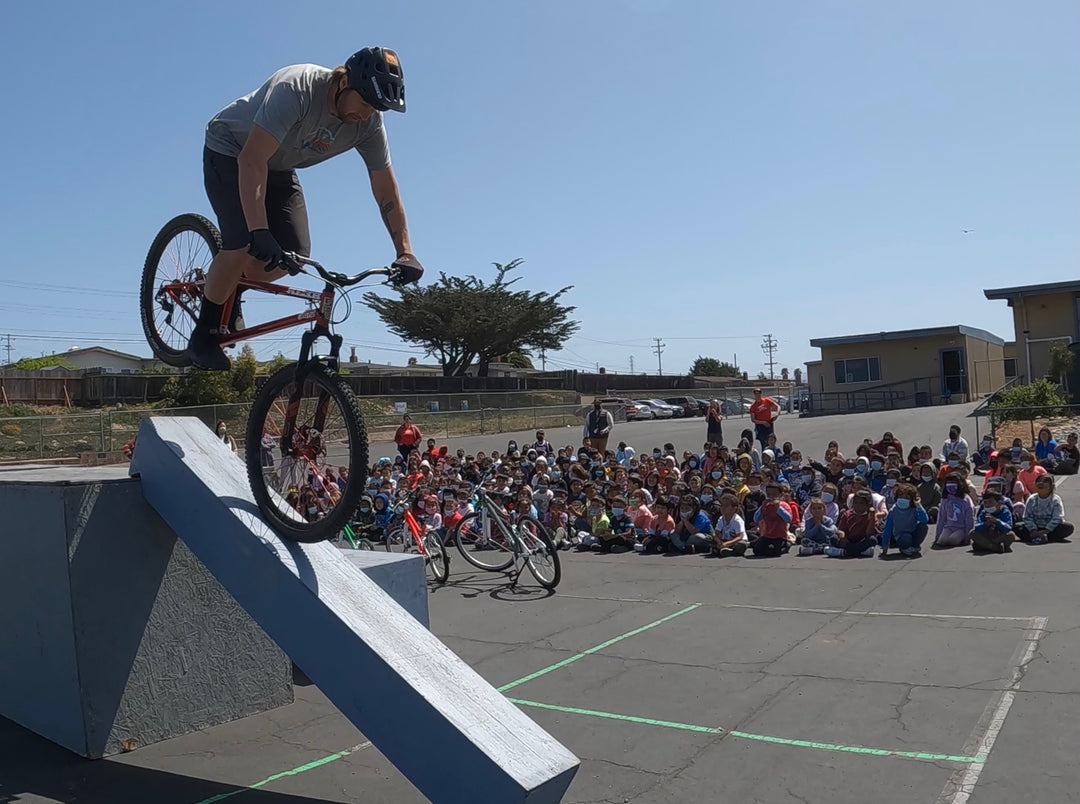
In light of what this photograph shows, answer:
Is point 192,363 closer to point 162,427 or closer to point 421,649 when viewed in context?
point 162,427

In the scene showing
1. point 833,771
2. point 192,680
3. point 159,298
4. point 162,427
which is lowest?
point 833,771

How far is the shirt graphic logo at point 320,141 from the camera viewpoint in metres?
4.65

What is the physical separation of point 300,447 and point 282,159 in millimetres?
1551

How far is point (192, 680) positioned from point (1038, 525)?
9.41 metres

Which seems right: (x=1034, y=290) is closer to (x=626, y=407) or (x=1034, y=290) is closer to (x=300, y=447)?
(x=626, y=407)

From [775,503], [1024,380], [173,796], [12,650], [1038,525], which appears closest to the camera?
[173,796]

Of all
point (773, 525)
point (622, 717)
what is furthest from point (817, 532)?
point (622, 717)

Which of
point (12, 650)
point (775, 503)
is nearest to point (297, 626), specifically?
point (12, 650)

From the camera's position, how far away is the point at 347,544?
11.8m

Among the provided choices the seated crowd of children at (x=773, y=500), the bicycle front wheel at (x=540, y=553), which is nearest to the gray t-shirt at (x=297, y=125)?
the bicycle front wheel at (x=540, y=553)

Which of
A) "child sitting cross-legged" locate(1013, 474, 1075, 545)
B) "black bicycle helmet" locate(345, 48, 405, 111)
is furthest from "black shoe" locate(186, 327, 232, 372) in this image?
"child sitting cross-legged" locate(1013, 474, 1075, 545)

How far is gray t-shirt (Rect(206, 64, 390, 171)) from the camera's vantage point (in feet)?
14.3

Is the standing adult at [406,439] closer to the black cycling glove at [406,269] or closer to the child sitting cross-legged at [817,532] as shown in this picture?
the child sitting cross-legged at [817,532]

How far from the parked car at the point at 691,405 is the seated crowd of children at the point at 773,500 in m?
29.7
